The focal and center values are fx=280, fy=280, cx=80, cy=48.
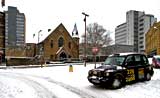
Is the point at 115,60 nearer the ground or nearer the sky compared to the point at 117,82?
nearer the sky

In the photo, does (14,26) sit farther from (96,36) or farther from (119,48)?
(96,36)

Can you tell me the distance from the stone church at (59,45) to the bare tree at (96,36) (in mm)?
12296

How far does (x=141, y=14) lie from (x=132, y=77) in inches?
6149

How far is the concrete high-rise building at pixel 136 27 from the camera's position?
157875 mm

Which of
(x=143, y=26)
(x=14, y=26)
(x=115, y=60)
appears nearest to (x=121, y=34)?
(x=143, y=26)

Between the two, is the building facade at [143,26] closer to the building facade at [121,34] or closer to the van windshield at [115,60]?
the building facade at [121,34]

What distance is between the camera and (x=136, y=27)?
164625 mm

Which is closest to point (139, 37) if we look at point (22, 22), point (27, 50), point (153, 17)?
point (153, 17)

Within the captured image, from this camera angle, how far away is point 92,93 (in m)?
13.7

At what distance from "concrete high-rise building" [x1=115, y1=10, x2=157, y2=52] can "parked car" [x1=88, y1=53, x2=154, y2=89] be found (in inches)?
5521

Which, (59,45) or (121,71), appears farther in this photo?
(59,45)

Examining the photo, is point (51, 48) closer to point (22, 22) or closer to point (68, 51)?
point (68, 51)

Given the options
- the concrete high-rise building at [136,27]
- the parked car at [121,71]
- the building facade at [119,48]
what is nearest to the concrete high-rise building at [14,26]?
the building facade at [119,48]

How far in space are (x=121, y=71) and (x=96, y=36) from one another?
69163mm
